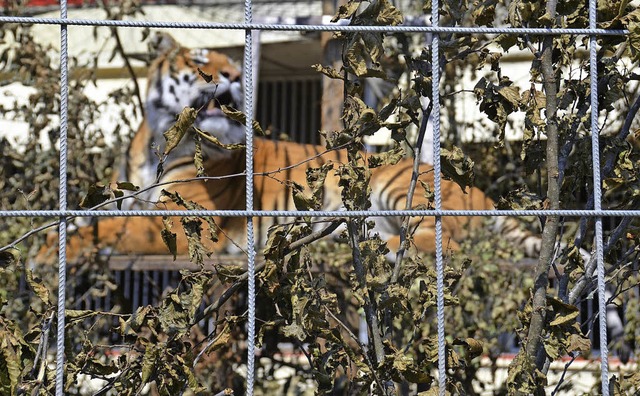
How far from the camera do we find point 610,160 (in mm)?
2279

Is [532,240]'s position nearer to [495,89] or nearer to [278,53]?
[495,89]

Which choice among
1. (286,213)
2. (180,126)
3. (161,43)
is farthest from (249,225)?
(161,43)

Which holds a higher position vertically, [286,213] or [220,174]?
[286,213]

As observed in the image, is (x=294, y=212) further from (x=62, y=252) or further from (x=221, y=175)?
(x=221, y=175)

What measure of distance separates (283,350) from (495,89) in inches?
102

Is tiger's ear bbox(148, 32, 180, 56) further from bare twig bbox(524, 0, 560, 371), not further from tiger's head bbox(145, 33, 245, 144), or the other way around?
bare twig bbox(524, 0, 560, 371)

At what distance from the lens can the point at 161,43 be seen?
5672 mm

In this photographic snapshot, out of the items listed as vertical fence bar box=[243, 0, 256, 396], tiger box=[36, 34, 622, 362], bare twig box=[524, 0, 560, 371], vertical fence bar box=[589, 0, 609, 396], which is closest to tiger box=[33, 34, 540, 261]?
tiger box=[36, 34, 622, 362]

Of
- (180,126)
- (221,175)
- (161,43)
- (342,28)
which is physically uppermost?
(161,43)

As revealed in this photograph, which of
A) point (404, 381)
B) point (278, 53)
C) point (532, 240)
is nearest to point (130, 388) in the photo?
point (404, 381)

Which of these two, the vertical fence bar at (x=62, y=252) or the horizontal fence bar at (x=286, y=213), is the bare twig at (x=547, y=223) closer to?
the horizontal fence bar at (x=286, y=213)

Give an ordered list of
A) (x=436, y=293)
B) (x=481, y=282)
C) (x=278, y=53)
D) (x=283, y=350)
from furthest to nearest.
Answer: (x=278, y=53), (x=283, y=350), (x=481, y=282), (x=436, y=293)

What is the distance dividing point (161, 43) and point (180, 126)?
3.62 meters

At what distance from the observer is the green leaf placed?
7.11 ft
